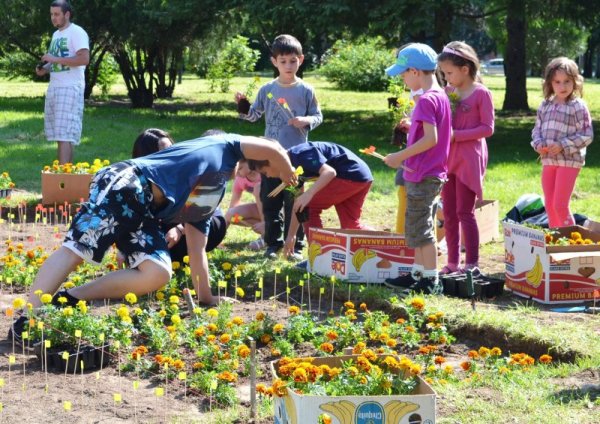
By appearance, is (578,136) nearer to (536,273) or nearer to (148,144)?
(536,273)

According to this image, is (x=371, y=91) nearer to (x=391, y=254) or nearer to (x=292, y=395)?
(x=391, y=254)

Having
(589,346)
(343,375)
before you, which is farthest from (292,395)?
(589,346)

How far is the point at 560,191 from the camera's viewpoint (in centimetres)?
746

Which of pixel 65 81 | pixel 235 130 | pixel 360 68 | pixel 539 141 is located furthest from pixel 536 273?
pixel 360 68

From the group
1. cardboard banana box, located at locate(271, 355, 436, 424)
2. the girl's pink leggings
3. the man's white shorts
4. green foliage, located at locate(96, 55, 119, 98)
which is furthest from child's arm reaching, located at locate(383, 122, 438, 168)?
green foliage, located at locate(96, 55, 119, 98)

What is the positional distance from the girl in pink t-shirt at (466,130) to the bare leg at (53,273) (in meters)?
2.75

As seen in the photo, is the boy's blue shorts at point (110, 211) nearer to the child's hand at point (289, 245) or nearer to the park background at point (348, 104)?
the park background at point (348, 104)

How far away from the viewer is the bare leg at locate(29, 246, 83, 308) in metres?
5.18

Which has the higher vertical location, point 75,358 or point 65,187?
point 65,187

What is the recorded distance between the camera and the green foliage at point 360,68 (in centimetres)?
3375

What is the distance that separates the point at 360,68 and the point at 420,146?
94.1 ft

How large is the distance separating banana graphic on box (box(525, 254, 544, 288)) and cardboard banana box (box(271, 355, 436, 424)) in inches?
119

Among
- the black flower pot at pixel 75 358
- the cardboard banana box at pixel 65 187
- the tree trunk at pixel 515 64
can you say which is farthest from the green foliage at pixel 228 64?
the black flower pot at pixel 75 358

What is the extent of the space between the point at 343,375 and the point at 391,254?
3067 millimetres
